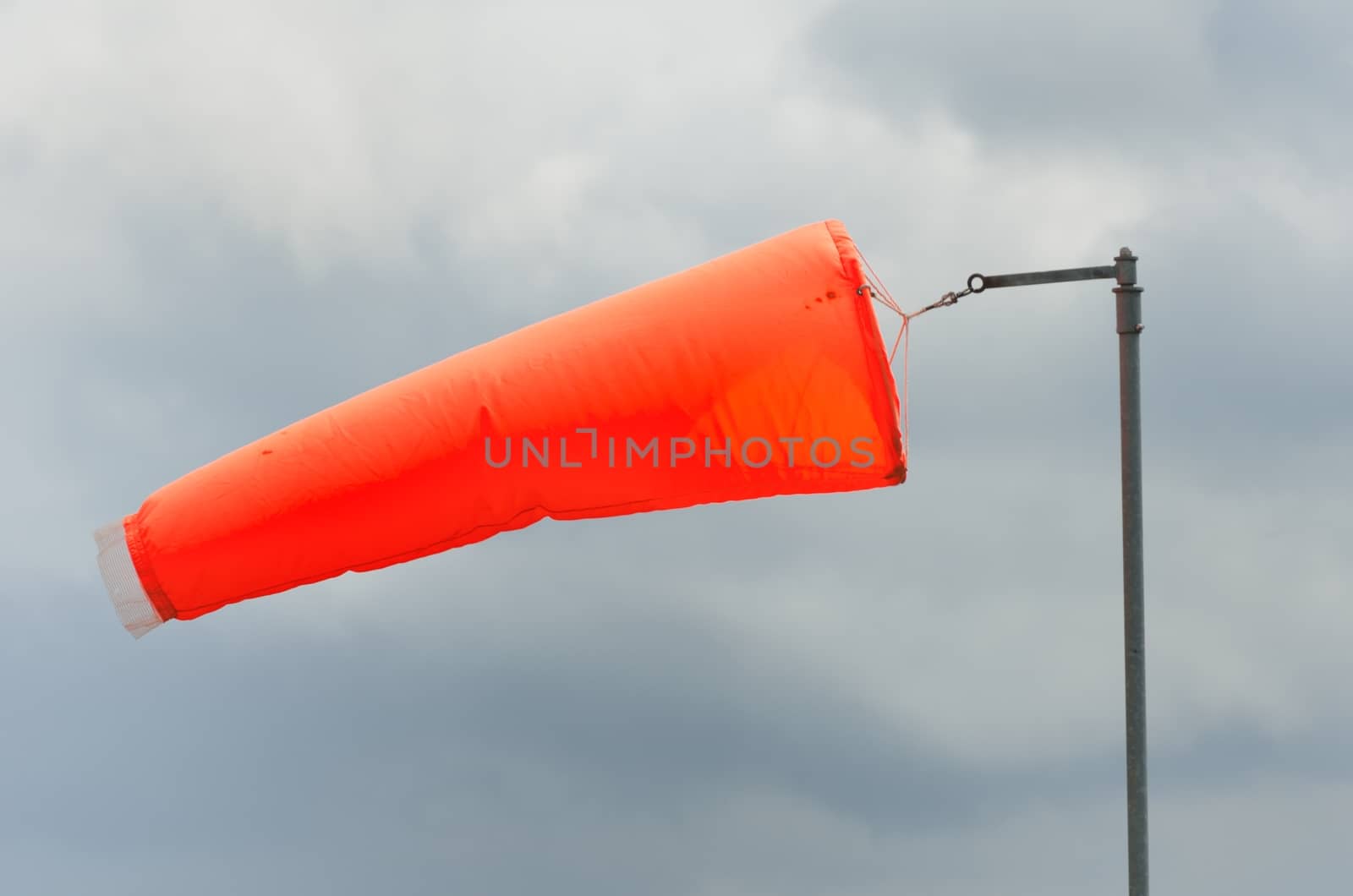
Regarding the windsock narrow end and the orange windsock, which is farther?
the windsock narrow end

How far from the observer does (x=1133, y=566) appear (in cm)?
948

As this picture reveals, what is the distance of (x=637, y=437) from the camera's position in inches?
362

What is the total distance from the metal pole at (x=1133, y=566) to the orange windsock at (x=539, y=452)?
147 centimetres

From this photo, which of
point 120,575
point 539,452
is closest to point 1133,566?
point 539,452

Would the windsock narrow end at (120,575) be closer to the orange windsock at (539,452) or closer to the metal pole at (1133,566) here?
the orange windsock at (539,452)

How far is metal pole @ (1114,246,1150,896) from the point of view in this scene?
9477mm

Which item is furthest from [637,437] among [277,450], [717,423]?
[277,450]

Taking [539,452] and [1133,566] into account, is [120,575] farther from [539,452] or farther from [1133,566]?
[1133,566]

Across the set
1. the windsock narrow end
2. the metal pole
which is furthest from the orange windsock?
the metal pole

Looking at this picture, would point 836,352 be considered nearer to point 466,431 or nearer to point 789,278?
point 789,278

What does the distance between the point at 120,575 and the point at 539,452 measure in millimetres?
2592

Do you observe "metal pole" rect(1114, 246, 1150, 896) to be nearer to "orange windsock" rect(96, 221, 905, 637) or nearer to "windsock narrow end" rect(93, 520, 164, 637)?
"orange windsock" rect(96, 221, 905, 637)

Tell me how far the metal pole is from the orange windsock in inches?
57.9

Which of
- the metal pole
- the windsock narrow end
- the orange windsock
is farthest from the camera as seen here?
the metal pole
